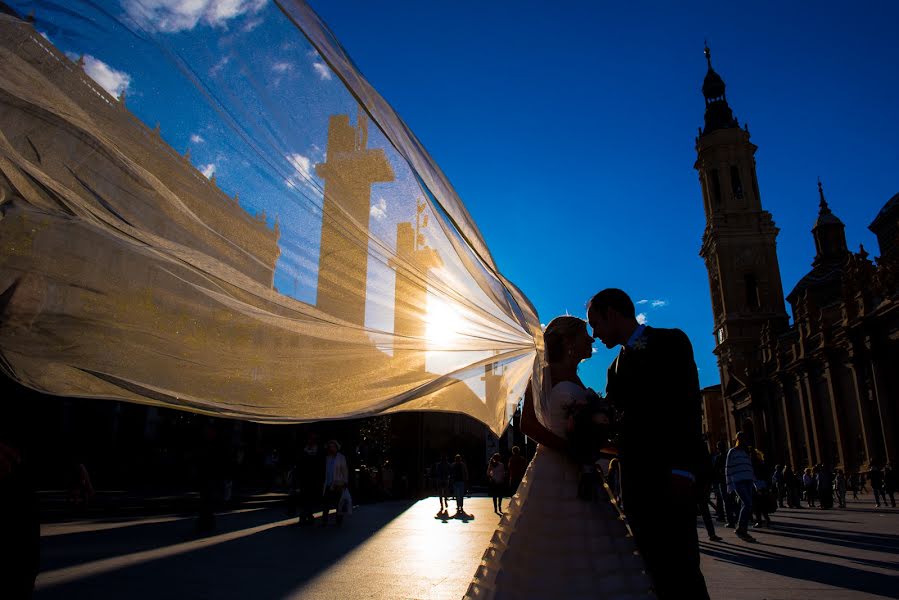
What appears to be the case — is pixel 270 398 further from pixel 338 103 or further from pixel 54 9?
pixel 54 9

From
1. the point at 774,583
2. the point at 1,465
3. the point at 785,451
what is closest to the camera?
the point at 1,465

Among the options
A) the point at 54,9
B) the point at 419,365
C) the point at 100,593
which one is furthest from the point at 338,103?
the point at 100,593

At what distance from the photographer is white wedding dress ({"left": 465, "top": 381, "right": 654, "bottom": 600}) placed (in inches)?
92.3

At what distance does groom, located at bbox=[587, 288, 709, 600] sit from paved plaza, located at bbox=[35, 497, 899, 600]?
2814 millimetres

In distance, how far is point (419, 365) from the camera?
10.7ft

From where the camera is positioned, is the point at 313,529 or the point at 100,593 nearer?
the point at 100,593

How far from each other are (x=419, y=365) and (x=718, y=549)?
7.11 metres

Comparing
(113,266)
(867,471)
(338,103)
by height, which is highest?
(338,103)

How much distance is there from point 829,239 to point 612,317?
69.5 m

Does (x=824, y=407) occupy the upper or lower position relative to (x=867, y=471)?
upper

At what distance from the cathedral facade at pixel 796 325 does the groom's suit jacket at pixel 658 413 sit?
30.4 m

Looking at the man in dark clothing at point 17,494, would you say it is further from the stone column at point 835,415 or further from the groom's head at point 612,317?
the stone column at point 835,415

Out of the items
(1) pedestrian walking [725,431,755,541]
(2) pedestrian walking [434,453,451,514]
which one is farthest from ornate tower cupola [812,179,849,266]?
(1) pedestrian walking [725,431,755,541]

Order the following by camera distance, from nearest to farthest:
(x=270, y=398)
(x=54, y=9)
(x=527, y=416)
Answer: (x=54, y=9) < (x=270, y=398) < (x=527, y=416)
